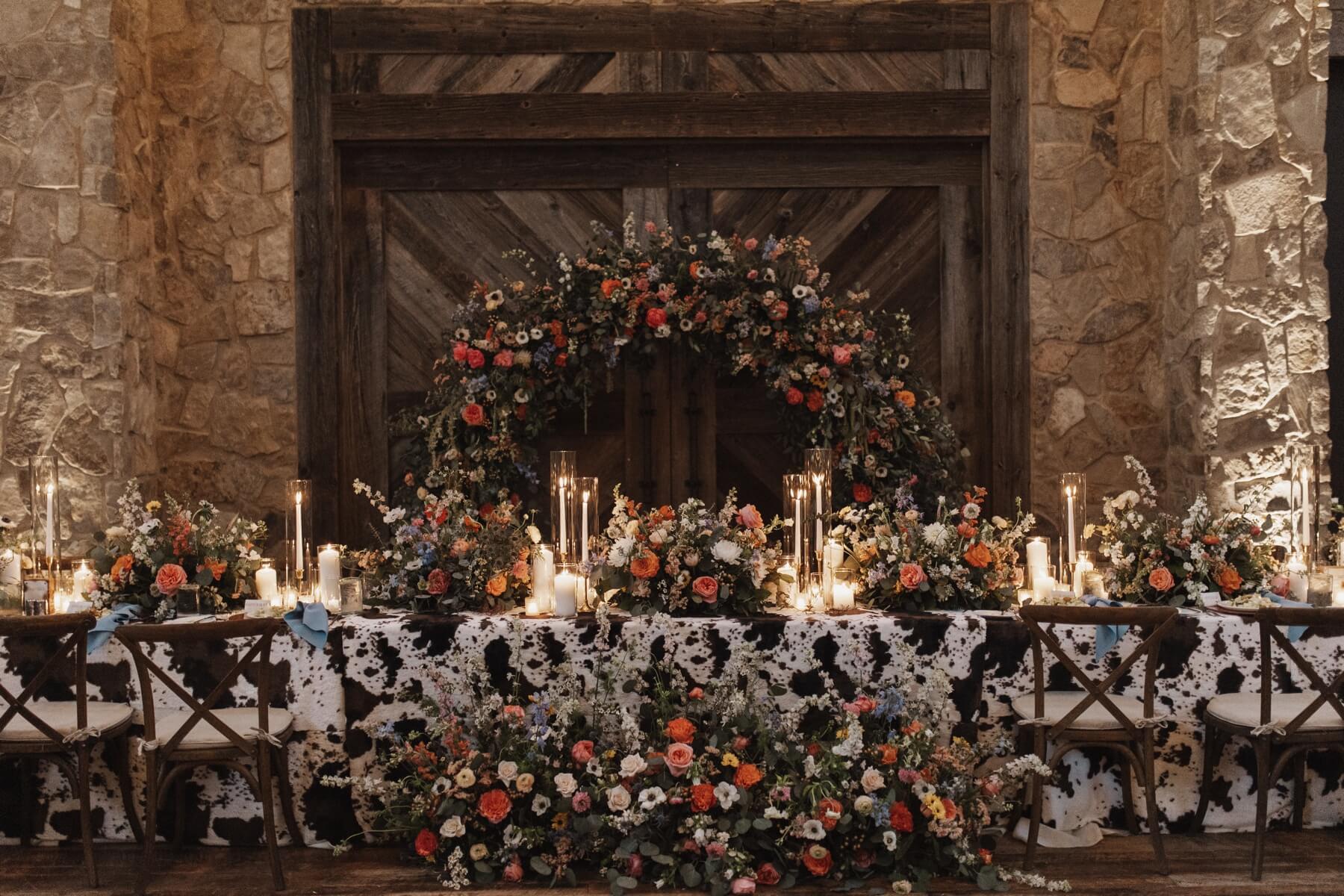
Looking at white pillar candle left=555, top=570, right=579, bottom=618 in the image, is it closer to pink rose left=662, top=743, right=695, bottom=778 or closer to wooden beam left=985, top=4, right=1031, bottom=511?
pink rose left=662, top=743, right=695, bottom=778

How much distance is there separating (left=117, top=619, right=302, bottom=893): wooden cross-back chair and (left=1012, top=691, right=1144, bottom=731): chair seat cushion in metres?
2.29

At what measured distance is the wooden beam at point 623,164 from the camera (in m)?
6.31

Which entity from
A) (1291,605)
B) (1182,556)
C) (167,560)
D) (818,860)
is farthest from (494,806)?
(1291,605)

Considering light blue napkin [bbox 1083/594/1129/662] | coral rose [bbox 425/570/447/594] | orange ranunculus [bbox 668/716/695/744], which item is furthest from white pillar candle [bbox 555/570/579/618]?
light blue napkin [bbox 1083/594/1129/662]

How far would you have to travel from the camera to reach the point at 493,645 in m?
4.16

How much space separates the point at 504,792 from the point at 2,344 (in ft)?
10.8

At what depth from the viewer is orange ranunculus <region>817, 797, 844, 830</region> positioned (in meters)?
3.72

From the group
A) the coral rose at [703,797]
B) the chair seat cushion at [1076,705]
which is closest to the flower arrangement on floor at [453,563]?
the coral rose at [703,797]

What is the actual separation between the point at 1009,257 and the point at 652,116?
1.86 meters

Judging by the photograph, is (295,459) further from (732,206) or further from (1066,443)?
(1066,443)

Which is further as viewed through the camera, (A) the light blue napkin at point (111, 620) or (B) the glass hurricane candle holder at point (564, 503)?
(B) the glass hurricane candle holder at point (564, 503)

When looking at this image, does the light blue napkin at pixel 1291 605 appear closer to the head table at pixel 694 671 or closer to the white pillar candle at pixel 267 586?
the head table at pixel 694 671

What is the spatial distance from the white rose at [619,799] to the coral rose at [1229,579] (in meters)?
2.18

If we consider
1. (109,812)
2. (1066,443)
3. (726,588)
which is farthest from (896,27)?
(109,812)
